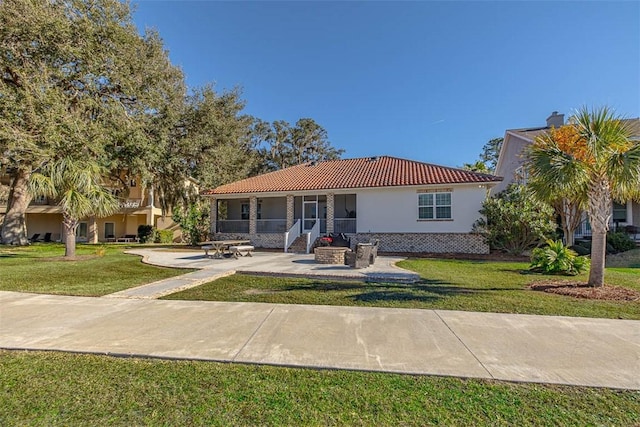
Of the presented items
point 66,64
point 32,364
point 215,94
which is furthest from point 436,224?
point 66,64

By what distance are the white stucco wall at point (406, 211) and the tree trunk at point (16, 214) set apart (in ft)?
79.5

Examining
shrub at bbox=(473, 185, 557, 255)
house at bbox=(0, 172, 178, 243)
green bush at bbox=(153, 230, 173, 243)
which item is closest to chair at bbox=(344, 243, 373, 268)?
shrub at bbox=(473, 185, 557, 255)

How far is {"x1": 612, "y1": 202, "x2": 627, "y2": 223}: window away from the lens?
1781 cm

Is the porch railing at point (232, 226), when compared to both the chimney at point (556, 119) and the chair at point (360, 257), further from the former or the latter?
the chimney at point (556, 119)

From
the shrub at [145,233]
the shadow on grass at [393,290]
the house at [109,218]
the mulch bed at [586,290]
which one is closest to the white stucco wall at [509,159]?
the mulch bed at [586,290]

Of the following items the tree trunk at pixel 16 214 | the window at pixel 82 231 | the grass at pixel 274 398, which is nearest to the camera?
the grass at pixel 274 398

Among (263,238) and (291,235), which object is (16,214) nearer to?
(263,238)

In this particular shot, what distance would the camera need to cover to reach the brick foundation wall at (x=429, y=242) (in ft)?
52.6

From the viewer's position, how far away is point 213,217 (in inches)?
840

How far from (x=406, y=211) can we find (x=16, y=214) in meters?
27.8

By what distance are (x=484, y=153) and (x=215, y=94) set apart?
37217 millimetres

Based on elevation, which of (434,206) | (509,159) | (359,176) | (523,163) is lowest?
(434,206)

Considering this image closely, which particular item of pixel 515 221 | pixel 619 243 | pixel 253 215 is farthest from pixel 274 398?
pixel 619 243

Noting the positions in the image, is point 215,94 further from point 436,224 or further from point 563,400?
point 563,400
